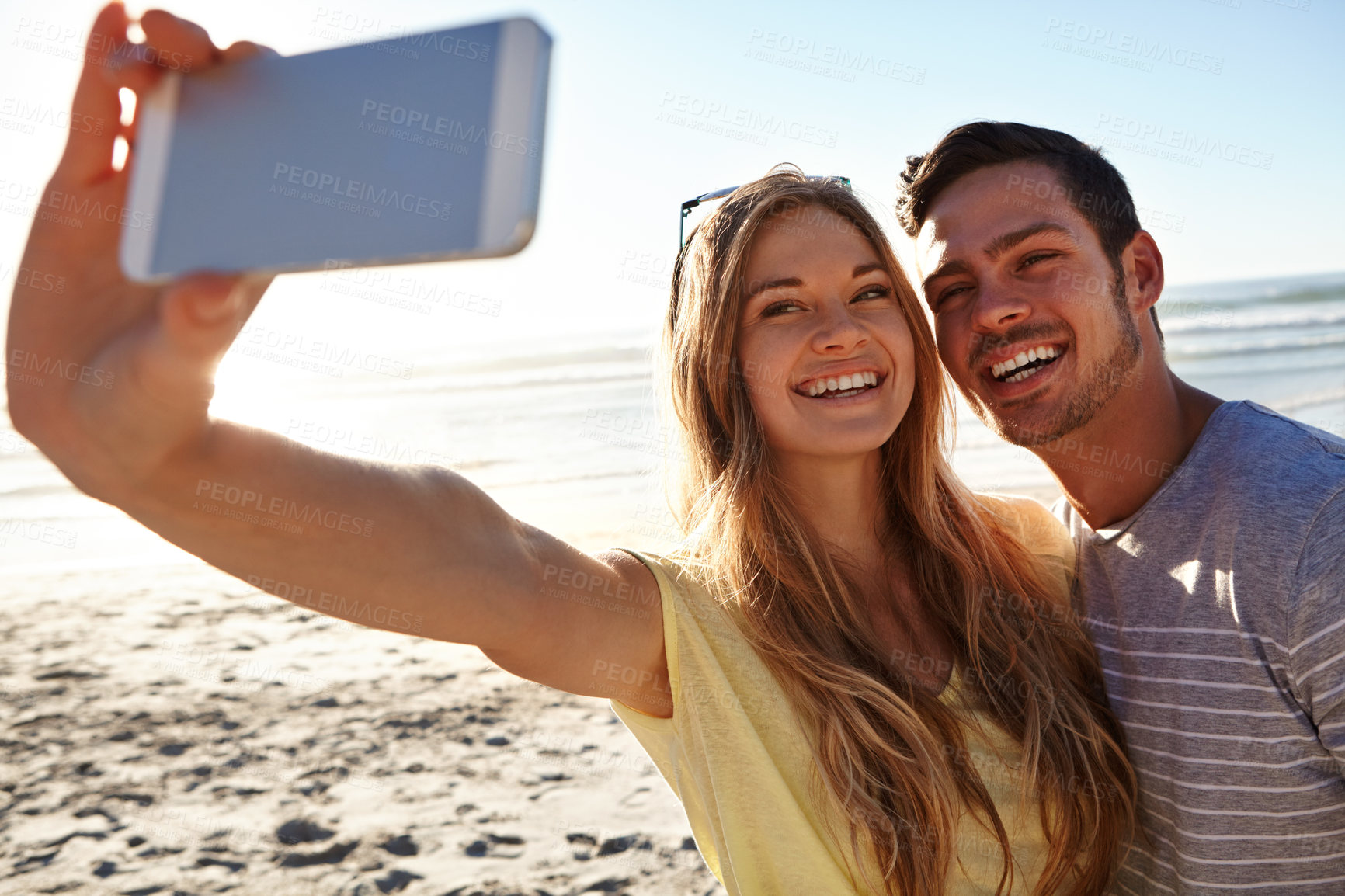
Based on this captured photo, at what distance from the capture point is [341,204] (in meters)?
0.84

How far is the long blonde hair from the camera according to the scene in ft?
6.83

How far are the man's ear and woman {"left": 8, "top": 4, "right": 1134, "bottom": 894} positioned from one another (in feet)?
2.34

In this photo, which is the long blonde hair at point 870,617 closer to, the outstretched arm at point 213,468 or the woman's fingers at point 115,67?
the outstretched arm at point 213,468

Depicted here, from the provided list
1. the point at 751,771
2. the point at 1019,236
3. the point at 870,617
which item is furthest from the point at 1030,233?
the point at 751,771

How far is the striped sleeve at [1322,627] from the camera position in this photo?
6.31 ft

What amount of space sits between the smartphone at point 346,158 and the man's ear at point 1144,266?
2.60 meters

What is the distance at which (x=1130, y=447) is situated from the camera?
8.34ft

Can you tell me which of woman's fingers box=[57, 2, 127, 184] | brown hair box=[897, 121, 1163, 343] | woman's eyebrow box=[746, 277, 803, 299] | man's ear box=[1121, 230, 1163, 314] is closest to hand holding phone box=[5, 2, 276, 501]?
woman's fingers box=[57, 2, 127, 184]

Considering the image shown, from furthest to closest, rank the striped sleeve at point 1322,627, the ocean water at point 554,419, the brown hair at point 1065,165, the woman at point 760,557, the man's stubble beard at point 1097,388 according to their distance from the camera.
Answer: the ocean water at point 554,419, the brown hair at point 1065,165, the man's stubble beard at point 1097,388, the striped sleeve at point 1322,627, the woman at point 760,557

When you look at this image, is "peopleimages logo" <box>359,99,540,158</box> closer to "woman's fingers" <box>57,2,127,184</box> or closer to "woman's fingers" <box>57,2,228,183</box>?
"woman's fingers" <box>57,2,228,183</box>

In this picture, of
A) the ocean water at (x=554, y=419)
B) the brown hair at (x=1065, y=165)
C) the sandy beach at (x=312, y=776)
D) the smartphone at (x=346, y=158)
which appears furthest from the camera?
the ocean water at (x=554, y=419)

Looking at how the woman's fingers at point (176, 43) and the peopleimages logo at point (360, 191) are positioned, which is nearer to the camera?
the peopleimages logo at point (360, 191)

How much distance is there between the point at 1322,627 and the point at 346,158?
7.03 feet

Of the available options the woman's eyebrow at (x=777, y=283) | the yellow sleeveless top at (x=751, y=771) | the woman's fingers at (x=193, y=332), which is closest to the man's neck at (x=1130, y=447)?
the yellow sleeveless top at (x=751, y=771)
